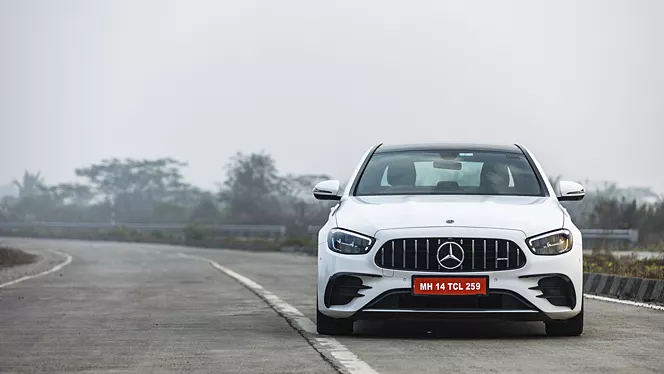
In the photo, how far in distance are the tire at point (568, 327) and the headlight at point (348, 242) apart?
5.12 ft

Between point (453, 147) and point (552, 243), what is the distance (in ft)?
6.68

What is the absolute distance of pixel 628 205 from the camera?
38.0 m

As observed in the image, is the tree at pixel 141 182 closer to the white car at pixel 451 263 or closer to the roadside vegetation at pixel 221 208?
the roadside vegetation at pixel 221 208

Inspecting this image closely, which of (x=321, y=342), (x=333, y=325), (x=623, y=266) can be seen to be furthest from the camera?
(x=623, y=266)

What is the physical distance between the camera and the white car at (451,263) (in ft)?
30.4

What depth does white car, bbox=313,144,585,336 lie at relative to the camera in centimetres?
927

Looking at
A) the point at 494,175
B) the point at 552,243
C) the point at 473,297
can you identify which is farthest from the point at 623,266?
the point at 473,297

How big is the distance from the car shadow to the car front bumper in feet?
1.34

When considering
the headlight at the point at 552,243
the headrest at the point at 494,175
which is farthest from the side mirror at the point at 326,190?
the headlight at the point at 552,243

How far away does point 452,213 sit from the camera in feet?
31.6

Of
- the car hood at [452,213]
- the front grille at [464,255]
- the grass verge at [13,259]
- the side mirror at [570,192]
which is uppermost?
the side mirror at [570,192]

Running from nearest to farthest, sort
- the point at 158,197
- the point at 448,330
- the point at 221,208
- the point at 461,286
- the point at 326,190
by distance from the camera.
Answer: the point at 461,286 → the point at 448,330 → the point at 326,190 → the point at 221,208 → the point at 158,197

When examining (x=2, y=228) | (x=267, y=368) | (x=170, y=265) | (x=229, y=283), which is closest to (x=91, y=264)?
(x=170, y=265)

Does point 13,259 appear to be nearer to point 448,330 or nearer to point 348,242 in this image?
point 448,330
